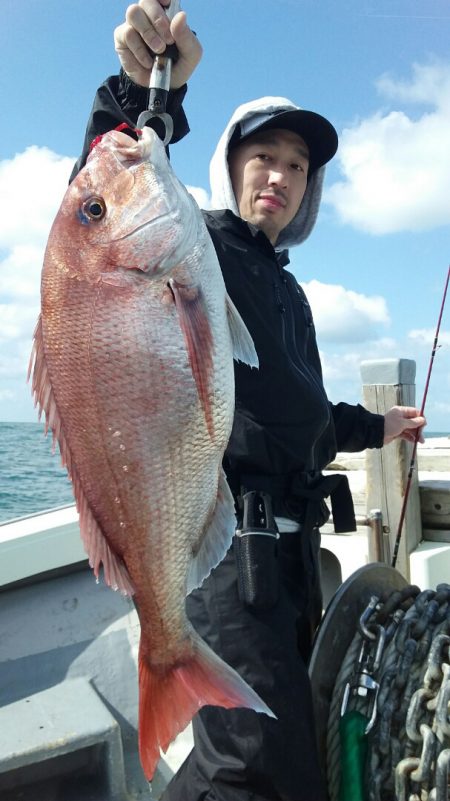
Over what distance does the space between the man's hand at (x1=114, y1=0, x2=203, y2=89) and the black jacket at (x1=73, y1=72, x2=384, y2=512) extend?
0.18m

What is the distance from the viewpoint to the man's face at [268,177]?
2688 millimetres

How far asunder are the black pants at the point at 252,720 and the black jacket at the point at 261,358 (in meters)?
0.40

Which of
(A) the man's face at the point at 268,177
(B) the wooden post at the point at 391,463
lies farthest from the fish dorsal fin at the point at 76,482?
(B) the wooden post at the point at 391,463

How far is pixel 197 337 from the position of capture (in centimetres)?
153

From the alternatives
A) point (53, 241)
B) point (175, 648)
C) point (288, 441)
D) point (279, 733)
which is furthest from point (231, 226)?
point (279, 733)

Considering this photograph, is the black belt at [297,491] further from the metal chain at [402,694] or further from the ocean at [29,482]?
the ocean at [29,482]

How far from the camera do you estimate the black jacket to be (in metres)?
2.21

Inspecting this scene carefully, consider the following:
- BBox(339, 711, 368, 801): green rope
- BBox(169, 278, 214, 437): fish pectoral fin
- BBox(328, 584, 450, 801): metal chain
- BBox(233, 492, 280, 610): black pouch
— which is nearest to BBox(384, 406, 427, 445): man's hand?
BBox(328, 584, 450, 801): metal chain

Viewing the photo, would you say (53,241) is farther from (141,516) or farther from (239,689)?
(239,689)

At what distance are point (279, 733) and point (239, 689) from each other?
0.67m

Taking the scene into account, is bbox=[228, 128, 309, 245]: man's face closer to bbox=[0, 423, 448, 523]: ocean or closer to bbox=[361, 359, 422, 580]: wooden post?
bbox=[361, 359, 422, 580]: wooden post

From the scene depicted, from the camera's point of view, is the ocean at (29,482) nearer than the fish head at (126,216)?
No

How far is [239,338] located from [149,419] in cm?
34

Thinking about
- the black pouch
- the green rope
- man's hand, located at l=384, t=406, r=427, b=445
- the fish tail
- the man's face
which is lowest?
the green rope
